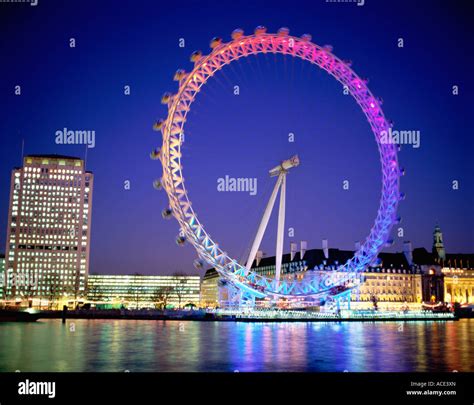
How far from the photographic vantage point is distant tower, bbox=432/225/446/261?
13600 centimetres

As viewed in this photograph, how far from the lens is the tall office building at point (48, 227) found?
128125mm

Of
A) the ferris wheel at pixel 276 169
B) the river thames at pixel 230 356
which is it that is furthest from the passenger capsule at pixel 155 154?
the river thames at pixel 230 356

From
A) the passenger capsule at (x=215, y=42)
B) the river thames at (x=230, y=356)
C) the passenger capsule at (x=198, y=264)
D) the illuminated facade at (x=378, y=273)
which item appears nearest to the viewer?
the river thames at (x=230, y=356)

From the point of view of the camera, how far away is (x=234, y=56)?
46094 millimetres

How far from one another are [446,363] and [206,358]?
9731 millimetres

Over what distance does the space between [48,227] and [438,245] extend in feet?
297

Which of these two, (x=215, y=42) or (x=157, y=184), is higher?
(x=215, y=42)

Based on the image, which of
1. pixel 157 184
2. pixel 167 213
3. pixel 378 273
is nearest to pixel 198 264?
pixel 167 213

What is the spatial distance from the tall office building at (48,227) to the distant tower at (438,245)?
266ft

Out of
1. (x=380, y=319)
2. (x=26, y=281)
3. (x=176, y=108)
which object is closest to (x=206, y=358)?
(x=176, y=108)

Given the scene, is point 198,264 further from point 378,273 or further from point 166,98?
point 378,273

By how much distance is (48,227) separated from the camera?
427 ft

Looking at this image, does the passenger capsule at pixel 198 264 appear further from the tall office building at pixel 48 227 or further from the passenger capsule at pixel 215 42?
the tall office building at pixel 48 227

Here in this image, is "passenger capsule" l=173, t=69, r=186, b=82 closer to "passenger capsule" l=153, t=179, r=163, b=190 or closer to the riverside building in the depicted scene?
"passenger capsule" l=153, t=179, r=163, b=190
